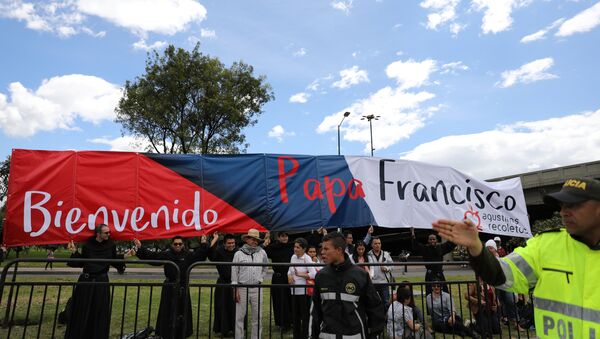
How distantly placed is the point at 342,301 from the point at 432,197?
13.1 ft

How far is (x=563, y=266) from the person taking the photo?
212 cm

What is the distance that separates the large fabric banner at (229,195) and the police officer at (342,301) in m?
2.38

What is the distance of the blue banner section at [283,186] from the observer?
6352mm

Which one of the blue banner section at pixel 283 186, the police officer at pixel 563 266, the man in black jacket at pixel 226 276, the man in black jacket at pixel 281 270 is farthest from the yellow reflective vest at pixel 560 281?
the man in black jacket at pixel 281 270

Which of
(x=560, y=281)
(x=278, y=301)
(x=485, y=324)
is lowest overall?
(x=485, y=324)

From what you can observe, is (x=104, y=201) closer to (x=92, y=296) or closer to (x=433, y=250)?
(x=92, y=296)

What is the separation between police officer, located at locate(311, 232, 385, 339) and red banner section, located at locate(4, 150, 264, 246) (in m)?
2.42

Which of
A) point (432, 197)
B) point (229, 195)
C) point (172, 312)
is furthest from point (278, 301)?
point (172, 312)

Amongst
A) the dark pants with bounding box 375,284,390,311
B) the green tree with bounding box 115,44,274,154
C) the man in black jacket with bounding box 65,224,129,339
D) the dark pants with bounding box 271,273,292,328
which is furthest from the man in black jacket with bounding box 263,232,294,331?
the green tree with bounding box 115,44,274,154

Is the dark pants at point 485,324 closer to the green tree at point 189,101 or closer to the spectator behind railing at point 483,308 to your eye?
the spectator behind railing at point 483,308

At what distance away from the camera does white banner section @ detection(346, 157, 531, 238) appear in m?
7.09

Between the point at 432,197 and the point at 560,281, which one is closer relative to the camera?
the point at 560,281

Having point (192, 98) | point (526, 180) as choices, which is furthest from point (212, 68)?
point (526, 180)

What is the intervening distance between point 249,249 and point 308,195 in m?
1.38
